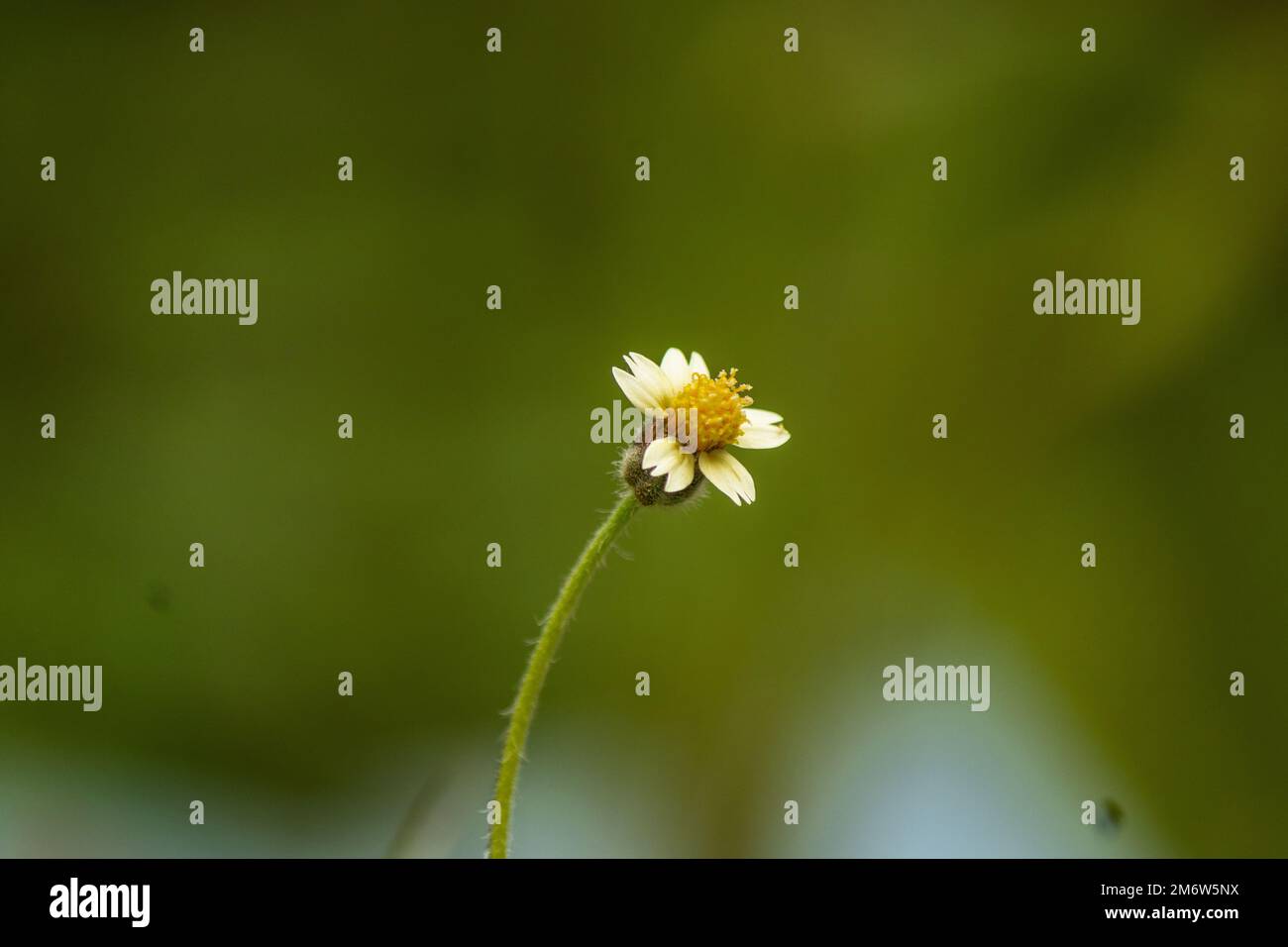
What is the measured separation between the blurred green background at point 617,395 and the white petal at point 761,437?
1282 mm

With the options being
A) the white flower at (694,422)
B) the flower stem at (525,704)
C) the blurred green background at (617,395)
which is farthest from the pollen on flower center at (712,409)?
the blurred green background at (617,395)

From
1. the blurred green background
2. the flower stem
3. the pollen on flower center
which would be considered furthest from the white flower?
the blurred green background

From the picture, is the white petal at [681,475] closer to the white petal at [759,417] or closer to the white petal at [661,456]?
the white petal at [661,456]

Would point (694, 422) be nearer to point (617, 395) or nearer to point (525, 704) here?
point (525, 704)

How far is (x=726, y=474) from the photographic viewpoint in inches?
60.1

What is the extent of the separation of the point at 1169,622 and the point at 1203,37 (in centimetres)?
Result: 202

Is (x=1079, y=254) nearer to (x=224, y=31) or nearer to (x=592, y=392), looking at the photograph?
(x=592, y=392)

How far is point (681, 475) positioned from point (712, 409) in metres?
0.14

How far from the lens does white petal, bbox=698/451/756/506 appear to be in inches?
59.0

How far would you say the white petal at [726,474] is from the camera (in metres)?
1.50

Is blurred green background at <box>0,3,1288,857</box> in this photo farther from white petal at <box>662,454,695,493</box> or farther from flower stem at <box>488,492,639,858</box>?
flower stem at <box>488,492,639,858</box>

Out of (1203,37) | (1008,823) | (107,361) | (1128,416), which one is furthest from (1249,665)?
(107,361)

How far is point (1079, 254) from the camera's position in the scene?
142 inches

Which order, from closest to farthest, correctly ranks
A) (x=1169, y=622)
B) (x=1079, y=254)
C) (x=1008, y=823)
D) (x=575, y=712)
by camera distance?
(x=1008, y=823), (x=575, y=712), (x=1169, y=622), (x=1079, y=254)
